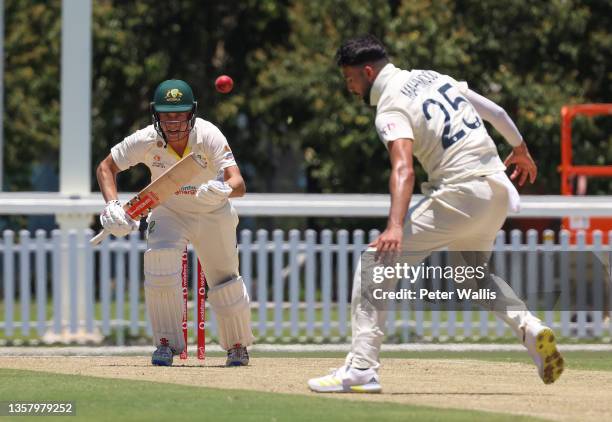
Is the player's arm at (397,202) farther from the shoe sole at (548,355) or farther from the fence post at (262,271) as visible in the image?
the fence post at (262,271)

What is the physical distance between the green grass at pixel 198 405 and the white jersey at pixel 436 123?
1397 mm

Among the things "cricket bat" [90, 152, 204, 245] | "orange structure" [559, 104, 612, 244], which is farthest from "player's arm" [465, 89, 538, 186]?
"orange structure" [559, 104, 612, 244]

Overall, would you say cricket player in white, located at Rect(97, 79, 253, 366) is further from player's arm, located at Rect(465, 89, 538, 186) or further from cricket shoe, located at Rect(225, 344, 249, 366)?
player's arm, located at Rect(465, 89, 538, 186)

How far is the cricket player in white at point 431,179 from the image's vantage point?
8492mm

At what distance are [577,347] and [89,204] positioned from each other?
5090mm

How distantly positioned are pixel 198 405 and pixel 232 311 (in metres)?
2.66

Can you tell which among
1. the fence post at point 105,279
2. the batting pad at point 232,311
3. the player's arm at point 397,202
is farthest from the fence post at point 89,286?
the player's arm at point 397,202

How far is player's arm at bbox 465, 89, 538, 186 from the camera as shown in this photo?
9031 mm

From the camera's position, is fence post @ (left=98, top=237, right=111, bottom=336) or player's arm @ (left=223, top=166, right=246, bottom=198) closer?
player's arm @ (left=223, top=166, right=246, bottom=198)

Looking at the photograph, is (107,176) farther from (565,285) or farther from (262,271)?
(565,285)

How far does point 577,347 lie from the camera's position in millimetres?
14984

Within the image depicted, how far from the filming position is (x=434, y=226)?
8.56m

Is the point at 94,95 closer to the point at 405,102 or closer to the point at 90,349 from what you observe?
the point at 90,349

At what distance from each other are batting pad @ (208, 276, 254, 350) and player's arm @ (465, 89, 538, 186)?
239 cm
